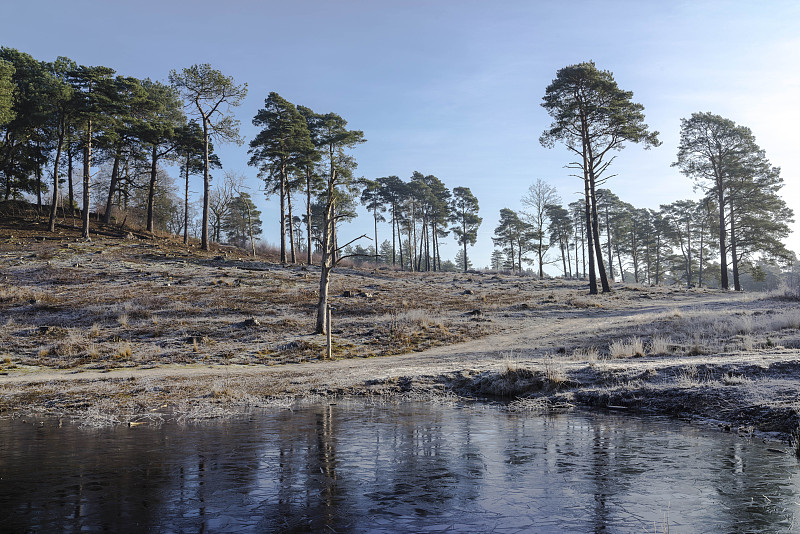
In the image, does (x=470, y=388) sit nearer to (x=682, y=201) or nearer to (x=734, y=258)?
(x=734, y=258)

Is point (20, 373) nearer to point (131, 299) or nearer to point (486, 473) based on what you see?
point (131, 299)

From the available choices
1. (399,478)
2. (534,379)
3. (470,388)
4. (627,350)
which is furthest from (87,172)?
(399,478)

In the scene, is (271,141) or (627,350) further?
(271,141)

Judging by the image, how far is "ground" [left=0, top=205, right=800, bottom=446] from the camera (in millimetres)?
13469

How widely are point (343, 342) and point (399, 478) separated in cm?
1947

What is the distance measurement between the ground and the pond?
8.29 feet

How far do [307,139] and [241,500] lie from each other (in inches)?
1891

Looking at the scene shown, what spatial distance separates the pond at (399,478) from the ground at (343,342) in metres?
2.53

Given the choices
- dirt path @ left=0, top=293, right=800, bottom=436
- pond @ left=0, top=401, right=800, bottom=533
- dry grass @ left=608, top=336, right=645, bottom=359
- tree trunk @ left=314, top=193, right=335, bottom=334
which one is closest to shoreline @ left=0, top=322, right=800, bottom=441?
dirt path @ left=0, top=293, right=800, bottom=436

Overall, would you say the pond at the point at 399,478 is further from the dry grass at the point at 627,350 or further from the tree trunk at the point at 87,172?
the tree trunk at the point at 87,172

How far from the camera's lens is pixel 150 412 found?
1329 cm

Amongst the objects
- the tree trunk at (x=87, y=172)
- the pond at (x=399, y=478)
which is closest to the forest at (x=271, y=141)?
the tree trunk at (x=87, y=172)

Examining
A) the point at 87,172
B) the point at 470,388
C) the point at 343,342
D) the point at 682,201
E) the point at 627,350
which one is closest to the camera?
the point at 470,388

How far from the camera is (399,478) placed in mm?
7406
